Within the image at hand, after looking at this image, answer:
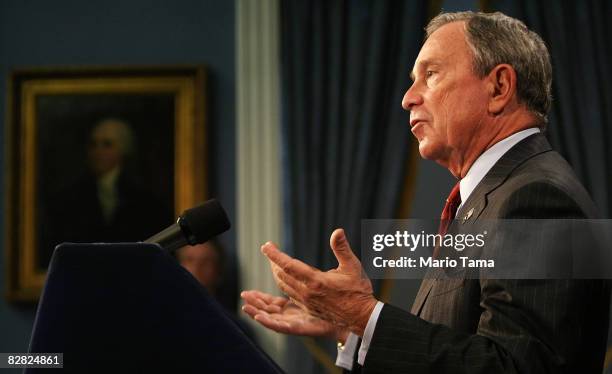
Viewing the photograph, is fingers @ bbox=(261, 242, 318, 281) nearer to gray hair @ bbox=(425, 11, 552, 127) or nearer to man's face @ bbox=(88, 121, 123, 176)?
gray hair @ bbox=(425, 11, 552, 127)

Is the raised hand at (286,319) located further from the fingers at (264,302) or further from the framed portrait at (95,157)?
the framed portrait at (95,157)

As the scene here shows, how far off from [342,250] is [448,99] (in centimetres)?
66

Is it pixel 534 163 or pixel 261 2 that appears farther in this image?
pixel 261 2

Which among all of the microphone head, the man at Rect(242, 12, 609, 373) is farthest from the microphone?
the man at Rect(242, 12, 609, 373)

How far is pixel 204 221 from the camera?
5.23 ft

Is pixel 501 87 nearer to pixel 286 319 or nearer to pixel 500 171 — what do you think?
pixel 500 171

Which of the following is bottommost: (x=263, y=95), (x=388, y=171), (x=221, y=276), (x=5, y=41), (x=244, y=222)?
(x=221, y=276)

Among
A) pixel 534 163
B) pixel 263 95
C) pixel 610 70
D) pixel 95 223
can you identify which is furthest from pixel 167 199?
pixel 534 163

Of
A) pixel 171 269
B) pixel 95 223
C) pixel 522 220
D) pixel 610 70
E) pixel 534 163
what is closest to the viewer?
pixel 171 269

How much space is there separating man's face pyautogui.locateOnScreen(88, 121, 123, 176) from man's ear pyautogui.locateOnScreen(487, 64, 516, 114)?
368 cm

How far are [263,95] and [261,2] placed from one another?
578 mm

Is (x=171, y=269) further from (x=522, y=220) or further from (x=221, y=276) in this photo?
(x=221, y=276)

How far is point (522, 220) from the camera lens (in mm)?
1543

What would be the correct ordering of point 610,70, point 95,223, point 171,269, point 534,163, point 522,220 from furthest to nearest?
point 95,223, point 610,70, point 534,163, point 522,220, point 171,269
